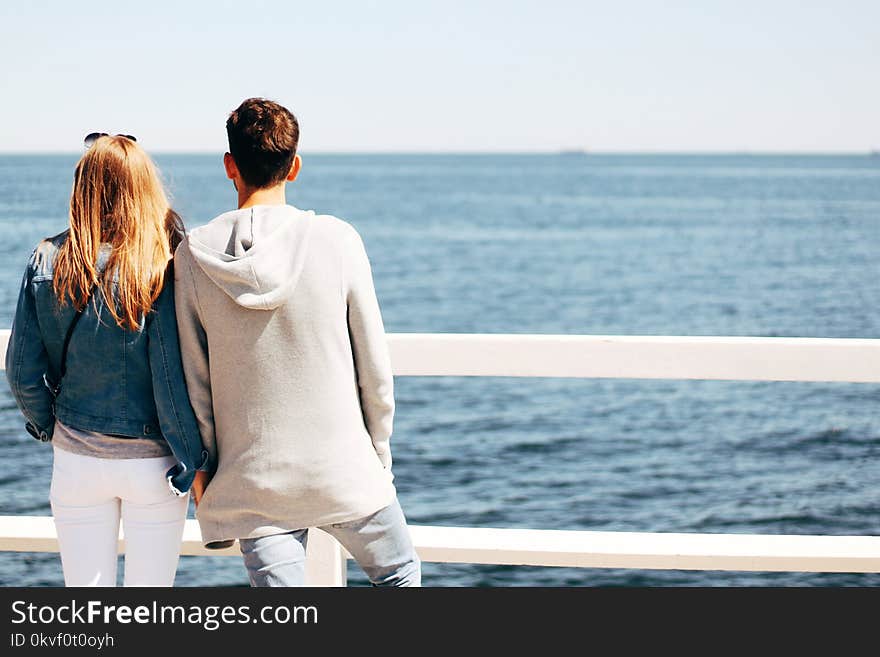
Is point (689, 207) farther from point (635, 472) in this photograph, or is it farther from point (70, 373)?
point (70, 373)

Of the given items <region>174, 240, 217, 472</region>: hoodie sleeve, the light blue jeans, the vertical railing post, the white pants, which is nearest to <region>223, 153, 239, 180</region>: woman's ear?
<region>174, 240, 217, 472</region>: hoodie sleeve

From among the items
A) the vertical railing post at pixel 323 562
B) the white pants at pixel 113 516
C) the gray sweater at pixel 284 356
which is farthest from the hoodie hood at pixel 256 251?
the vertical railing post at pixel 323 562

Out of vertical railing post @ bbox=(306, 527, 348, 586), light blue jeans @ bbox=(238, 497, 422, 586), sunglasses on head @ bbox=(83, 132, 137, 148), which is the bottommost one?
vertical railing post @ bbox=(306, 527, 348, 586)

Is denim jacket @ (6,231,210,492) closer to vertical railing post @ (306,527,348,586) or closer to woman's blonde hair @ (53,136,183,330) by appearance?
woman's blonde hair @ (53,136,183,330)

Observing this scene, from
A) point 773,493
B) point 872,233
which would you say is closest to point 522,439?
point 773,493

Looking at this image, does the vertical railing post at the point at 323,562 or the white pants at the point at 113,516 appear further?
the vertical railing post at the point at 323,562

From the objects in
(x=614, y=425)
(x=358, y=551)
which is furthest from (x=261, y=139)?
(x=614, y=425)

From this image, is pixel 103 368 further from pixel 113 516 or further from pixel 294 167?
pixel 294 167

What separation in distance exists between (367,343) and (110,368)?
0.53 m

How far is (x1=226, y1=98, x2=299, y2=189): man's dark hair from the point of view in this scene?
1882 mm

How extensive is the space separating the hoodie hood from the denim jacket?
6.2 inches

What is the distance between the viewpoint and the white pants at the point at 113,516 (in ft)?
6.69

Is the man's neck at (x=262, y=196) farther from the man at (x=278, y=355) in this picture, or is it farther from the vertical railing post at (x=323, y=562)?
the vertical railing post at (x=323, y=562)
